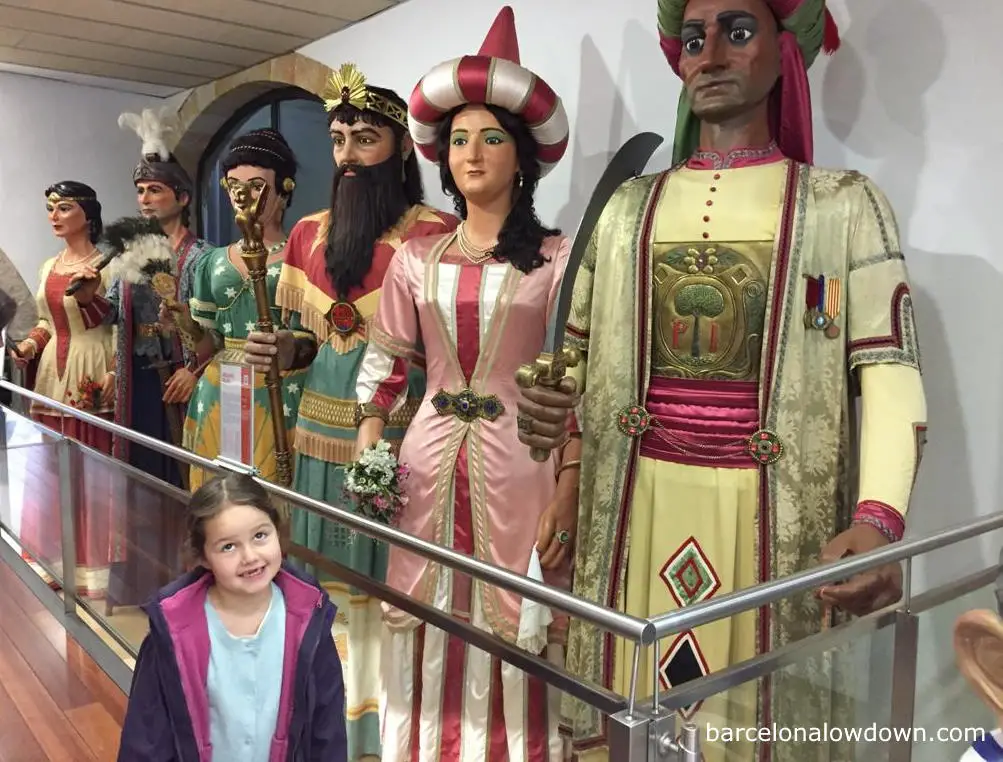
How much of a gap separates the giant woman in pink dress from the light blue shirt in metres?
0.42

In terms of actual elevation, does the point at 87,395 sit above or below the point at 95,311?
below

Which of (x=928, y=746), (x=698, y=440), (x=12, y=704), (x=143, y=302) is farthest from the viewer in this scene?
(x=143, y=302)

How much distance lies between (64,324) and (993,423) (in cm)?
324

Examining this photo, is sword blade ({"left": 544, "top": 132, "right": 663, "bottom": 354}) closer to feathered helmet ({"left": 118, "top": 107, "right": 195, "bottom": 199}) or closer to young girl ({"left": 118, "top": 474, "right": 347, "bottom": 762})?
young girl ({"left": 118, "top": 474, "right": 347, "bottom": 762})

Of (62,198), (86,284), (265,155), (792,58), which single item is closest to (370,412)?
(792,58)

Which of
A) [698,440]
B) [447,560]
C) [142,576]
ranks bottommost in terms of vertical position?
[142,576]

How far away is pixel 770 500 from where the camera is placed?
1374mm

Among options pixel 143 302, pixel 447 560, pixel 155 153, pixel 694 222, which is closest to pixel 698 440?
pixel 694 222

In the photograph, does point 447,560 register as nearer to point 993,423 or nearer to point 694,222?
point 694,222

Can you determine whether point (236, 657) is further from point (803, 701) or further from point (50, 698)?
point (50, 698)

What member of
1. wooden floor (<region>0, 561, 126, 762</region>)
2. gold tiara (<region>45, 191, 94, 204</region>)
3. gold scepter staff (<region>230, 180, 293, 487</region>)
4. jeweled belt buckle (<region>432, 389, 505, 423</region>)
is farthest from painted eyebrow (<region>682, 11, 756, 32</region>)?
gold tiara (<region>45, 191, 94, 204</region>)

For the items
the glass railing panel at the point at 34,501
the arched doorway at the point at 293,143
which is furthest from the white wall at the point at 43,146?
the glass railing panel at the point at 34,501

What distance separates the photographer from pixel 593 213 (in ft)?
5.14

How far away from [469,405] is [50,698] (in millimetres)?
1575
